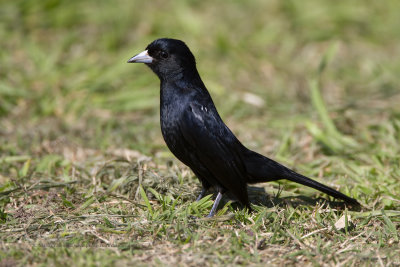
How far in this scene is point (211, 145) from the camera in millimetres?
4125

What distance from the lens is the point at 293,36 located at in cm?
877

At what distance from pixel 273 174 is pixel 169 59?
1225 mm

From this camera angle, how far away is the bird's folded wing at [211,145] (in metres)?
4.08

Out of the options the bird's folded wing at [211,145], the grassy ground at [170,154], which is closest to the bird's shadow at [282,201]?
the grassy ground at [170,154]

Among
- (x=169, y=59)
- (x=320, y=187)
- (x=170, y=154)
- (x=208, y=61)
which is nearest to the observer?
(x=320, y=187)

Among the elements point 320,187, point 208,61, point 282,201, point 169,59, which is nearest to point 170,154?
point 169,59

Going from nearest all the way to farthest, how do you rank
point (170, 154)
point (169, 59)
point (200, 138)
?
point (200, 138) < point (169, 59) < point (170, 154)

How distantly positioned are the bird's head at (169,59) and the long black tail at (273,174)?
842mm

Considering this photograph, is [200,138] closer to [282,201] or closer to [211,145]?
[211,145]

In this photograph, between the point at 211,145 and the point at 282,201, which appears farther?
the point at 282,201

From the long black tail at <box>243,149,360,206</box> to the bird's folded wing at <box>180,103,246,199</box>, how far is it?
0.16 m

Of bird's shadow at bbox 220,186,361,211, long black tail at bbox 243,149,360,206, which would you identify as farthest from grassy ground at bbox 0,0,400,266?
long black tail at bbox 243,149,360,206

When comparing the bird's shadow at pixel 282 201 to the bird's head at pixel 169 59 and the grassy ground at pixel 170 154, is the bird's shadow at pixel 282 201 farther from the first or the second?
the bird's head at pixel 169 59

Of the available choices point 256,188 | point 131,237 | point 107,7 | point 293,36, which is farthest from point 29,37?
point 131,237
